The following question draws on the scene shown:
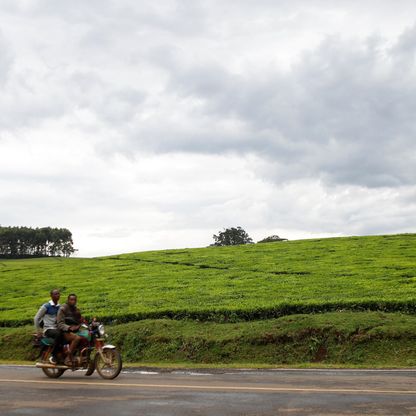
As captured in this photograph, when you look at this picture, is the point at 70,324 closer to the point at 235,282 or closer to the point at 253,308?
the point at 253,308

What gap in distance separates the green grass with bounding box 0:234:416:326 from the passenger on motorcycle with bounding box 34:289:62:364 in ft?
32.4

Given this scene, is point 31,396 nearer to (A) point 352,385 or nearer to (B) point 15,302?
(A) point 352,385

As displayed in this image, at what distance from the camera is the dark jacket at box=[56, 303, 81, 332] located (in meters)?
15.4

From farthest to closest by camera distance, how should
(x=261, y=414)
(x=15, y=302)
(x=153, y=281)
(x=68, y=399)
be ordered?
(x=153, y=281), (x=15, y=302), (x=68, y=399), (x=261, y=414)

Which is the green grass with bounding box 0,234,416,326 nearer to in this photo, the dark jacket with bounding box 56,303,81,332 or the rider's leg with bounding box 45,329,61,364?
the dark jacket with bounding box 56,303,81,332

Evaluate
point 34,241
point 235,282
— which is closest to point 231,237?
point 34,241

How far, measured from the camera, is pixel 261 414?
891 cm

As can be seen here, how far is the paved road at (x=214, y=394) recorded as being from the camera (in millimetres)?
9383

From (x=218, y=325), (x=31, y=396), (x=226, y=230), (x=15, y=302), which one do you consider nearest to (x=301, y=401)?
(x=31, y=396)

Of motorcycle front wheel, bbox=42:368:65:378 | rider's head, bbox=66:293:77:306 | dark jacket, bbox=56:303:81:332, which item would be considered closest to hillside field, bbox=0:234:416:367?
dark jacket, bbox=56:303:81:332

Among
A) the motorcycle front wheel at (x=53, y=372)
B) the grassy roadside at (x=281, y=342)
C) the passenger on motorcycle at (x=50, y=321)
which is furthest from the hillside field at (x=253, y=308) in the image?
the passenger on motorcycle at (x=50, y=321)

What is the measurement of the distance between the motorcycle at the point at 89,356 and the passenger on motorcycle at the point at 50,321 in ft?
0.40

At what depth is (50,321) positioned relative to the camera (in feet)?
51.6

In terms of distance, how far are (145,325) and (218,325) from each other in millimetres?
3250
